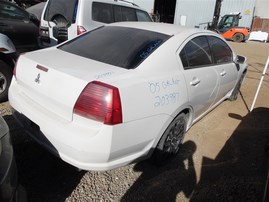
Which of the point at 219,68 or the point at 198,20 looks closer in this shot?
the point at 219,68

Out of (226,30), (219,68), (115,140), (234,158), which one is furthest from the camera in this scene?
(226,30)

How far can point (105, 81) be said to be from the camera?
6.66ft

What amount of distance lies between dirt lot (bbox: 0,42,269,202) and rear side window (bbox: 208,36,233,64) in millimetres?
1195

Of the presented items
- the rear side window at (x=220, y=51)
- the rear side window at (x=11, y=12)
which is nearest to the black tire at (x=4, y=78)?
the rear side window at (x=11, y=12)

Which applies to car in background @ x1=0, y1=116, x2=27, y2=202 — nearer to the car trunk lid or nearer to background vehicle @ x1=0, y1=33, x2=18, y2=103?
the car trunk lid

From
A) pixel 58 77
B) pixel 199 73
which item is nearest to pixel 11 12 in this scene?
pixel 58 77

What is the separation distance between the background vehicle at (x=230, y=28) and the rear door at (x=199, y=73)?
1875 cm

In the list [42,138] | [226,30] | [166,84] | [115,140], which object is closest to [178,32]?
[166,84]

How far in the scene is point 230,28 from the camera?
20891 millimetres

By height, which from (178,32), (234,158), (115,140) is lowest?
(234,158)

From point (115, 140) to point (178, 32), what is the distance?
161 centimetres

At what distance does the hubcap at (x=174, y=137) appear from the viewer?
2.78 m

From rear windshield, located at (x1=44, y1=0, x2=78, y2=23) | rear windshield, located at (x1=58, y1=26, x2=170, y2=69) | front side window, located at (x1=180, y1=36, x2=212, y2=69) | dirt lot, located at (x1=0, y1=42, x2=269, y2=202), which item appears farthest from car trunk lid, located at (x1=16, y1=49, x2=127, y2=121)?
rear windshield, located at (x1=44, y1=0, x2=78, y2=23)

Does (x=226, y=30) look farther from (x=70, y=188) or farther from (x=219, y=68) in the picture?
(x=70, y=188)
